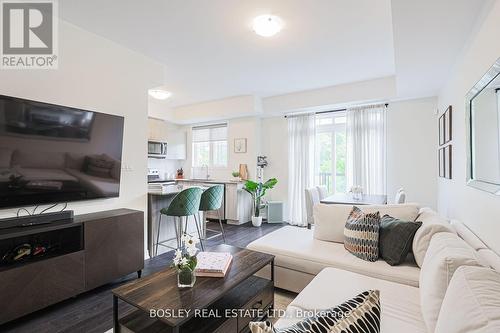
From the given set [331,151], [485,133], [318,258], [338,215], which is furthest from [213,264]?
[331,151]

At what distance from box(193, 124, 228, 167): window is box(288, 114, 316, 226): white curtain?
66.5 inches

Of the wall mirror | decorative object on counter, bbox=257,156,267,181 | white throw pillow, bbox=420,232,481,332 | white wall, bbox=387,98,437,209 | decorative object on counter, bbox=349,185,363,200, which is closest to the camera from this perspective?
white throw pillow, bbox=420,232,481,332

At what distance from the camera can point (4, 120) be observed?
2021 millimetres

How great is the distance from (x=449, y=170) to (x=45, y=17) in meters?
4.64

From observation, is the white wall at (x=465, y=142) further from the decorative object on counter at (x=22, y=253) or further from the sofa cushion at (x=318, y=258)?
the decorative object on counter at (x=22, y=253)

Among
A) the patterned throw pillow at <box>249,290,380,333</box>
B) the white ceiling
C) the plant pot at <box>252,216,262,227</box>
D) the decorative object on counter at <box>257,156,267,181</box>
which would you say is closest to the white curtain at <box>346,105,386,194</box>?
the white ceiling

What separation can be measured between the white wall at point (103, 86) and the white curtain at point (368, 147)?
351 cm

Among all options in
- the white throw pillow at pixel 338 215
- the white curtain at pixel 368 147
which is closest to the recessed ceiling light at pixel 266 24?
the white throw pillow at pixel 338 215

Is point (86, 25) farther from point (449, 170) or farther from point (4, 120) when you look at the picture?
Answer: point (449, 170)

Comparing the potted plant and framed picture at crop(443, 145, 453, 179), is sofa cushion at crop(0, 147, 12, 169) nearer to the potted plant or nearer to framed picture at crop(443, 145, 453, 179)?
the potted plant

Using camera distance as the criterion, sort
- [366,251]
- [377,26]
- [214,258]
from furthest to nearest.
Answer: [377,26]
[366,251]
[214,258]

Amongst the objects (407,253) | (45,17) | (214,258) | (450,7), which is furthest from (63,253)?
(450,7)

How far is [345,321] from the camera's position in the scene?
733 millimetres

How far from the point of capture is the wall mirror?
1.50m
